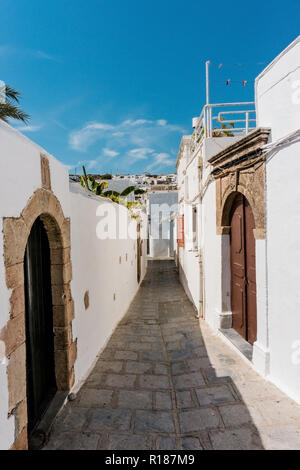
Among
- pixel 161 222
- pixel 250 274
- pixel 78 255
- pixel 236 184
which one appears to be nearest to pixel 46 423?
pixel 78 255

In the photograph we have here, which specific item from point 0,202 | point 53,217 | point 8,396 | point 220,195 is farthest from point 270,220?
point 8,396

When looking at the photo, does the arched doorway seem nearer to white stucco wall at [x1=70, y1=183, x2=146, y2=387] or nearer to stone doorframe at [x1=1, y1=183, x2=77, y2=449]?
white stucco wall at [x1=70, y1=183, x2=146, y2=387]

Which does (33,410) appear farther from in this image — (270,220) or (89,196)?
(270,220)

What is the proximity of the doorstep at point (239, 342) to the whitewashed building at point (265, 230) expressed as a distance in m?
0.02

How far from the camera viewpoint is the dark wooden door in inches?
120

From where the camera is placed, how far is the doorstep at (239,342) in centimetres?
478

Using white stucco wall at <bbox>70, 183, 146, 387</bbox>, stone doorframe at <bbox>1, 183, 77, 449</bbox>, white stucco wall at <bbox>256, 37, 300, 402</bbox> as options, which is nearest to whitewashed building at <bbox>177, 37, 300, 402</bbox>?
white stucco wall at <bbox>256, 37, 300, 402</bbox>

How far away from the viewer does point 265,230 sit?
4.12 meters

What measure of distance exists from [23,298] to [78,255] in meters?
1.72

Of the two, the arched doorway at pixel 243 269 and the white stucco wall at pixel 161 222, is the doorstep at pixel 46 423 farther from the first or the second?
the white stucco wall at pixel 161 222

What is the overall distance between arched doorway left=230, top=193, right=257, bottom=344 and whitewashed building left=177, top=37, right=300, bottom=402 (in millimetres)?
18

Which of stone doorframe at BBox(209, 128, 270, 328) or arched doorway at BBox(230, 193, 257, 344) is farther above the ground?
stone doorframe at BBox(209, 128, 270, 328)

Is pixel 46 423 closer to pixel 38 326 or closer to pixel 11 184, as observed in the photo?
pixel 38 326

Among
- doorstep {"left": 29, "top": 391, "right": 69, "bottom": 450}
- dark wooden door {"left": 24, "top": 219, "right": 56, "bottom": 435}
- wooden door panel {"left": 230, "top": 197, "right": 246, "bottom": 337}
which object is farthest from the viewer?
wooden door panel {"left": 230, "top": 197, "right": 246, "bottom": 337}
